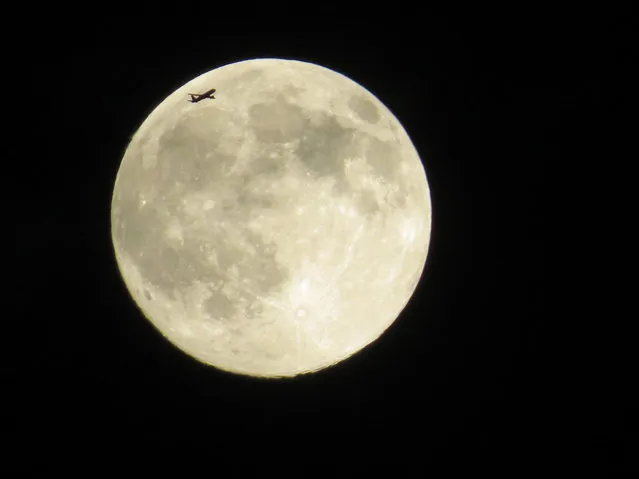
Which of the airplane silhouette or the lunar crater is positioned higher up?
the airplane silhouette

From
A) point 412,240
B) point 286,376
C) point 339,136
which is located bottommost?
point 286,376

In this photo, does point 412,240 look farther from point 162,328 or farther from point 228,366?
point 162,328

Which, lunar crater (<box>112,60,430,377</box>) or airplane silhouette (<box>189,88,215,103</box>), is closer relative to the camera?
lunar crater (<box>112,60,430,377</box>)

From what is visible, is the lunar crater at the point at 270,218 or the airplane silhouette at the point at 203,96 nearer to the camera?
the lunar crater at the point at 270,218

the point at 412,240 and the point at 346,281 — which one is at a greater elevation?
the point at 412,240

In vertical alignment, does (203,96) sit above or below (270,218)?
above

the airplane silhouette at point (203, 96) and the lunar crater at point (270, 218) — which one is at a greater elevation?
the airplane silhouette at point (203, 96)

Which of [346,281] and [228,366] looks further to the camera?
[228,366]

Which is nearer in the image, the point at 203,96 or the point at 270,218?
the point at 270,218

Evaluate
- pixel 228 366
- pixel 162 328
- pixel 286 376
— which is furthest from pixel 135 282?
pixel 286 376
